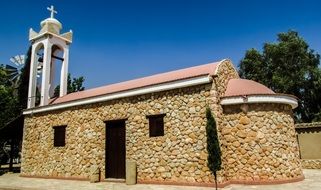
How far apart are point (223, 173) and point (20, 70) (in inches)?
943

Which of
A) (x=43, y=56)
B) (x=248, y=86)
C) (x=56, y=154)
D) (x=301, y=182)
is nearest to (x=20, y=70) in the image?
(x=43, y=56)

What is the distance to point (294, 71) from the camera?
1129 inches

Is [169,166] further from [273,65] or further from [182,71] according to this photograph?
[273,65]

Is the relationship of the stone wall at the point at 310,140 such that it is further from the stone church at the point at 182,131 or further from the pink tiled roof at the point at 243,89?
the pink tiled roof at the point at 243,89

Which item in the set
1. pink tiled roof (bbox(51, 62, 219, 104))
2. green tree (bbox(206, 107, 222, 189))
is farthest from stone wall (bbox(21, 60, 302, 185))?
green tree (bbox(206, 107, 222, 189))

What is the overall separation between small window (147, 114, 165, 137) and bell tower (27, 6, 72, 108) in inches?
340

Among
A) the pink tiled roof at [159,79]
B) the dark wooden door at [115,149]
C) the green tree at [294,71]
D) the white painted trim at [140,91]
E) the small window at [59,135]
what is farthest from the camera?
the green tree at [294,71]

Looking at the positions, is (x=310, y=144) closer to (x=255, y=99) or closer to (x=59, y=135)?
(x=255, y=99)

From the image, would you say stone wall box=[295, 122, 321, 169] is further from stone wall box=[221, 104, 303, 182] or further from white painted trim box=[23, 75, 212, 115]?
white painted trim box=[23, 75, 212, 115]

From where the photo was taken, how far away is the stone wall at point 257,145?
440 inches

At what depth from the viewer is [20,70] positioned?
28328mm

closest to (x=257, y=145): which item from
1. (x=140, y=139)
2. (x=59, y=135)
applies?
(x=140, y=139)

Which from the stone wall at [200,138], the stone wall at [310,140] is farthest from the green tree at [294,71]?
the stone wall at [200,138]

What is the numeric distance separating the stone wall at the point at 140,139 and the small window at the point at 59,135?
0.91 ft
